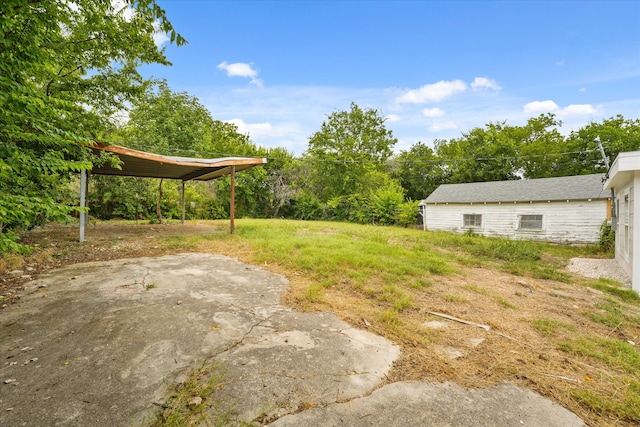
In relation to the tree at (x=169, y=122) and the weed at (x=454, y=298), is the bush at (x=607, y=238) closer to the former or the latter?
the weed at (x=454, y=298)

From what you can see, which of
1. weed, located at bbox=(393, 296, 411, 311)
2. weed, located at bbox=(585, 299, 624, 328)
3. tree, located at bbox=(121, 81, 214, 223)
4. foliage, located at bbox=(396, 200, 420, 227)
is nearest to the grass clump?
weed, located at bbox=(393, 296, 411, 311)

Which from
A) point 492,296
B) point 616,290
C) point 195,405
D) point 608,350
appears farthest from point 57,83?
point 616,290

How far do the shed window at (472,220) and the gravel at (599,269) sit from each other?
5205mm

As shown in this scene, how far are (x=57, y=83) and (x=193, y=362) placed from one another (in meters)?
7.31

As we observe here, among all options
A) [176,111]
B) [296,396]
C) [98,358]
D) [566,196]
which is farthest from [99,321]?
[176,111]

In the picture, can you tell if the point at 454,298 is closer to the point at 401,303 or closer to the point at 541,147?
the point at 401,303

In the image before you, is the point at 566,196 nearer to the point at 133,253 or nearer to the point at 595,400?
the point at 595,400

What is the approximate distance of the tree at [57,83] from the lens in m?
2.01

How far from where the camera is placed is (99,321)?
8.40 ft

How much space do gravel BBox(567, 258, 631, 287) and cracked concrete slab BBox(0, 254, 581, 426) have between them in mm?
6123

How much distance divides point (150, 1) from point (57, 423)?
2509mm

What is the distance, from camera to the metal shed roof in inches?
419

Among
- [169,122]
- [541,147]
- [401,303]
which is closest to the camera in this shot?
[401,303]

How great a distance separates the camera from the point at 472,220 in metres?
13.2
